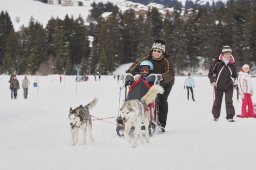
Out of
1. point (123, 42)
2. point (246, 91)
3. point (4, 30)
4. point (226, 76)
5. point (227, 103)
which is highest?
point (4, 30)

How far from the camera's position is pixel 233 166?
597cm

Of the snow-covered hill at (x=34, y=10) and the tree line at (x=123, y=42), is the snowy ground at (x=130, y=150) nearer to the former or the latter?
the tree line at (x=123, y=42)

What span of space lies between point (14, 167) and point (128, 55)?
80487mm

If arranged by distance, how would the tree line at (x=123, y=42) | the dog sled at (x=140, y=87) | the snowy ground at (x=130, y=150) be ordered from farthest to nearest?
the tree line at (x=123, y=42) < the dog sled at (x=140, y=87) < the snowy ground at (x=130, y=150)

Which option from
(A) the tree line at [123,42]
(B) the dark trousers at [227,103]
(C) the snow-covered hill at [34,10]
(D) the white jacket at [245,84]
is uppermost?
(C) the snow-covered hill at [34,10]

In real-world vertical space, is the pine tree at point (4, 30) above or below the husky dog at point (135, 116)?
above

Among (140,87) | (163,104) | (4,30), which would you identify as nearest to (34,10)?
(4,30)

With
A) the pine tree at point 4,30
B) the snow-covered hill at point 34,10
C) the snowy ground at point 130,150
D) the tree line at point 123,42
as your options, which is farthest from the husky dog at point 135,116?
the snow-covered hill at point 34,10

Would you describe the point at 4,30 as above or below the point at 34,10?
below

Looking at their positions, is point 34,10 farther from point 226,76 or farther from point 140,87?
point 140,87

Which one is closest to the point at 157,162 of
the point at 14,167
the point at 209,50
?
the point at 14,167

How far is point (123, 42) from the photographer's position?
283 ft

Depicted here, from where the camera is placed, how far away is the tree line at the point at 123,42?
7238cm

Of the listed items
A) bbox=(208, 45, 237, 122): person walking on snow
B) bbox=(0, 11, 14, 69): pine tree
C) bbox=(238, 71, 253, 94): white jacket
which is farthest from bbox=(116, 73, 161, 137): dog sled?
bbox=(0, 11, 14, 69): pine tree
